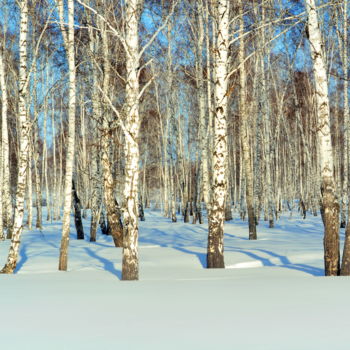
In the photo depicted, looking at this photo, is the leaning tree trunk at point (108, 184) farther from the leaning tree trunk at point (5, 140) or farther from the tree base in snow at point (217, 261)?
the tree base in snow at point (217, 261)

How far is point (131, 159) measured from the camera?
696cm

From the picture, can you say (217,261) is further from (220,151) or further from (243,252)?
(243,252)

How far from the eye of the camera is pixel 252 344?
310 cm

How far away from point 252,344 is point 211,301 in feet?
4.88

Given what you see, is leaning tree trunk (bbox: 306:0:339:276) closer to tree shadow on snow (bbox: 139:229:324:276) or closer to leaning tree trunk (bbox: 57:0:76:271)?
tree shadow on snow (bbox: 139:229:324:276)

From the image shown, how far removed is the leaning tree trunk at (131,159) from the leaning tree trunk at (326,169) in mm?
2868

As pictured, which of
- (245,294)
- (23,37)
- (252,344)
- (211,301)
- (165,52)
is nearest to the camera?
(252,344)

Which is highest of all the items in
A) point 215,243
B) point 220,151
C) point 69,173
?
point 220,151

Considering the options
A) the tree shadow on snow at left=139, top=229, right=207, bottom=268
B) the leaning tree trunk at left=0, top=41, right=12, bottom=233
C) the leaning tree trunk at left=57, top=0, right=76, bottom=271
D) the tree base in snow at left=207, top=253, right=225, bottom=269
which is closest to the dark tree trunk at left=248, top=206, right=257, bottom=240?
the tree shadow on snow at left=139, top=229, right=207, bottom=268

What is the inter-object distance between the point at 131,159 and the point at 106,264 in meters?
3.51

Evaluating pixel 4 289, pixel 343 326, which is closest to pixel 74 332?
pixel 343 326

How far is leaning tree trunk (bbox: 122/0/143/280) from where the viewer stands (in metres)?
6.92

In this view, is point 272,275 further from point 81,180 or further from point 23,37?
point 81,180

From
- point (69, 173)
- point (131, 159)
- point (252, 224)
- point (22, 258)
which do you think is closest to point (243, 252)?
point (252, 224)
